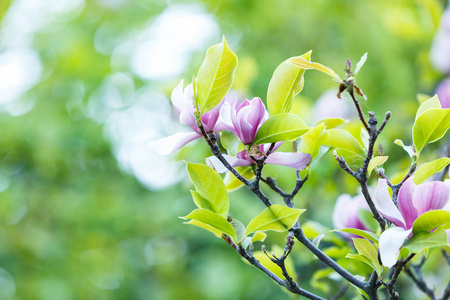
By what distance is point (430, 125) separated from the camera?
0.41m

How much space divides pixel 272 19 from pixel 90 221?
1.03 meters

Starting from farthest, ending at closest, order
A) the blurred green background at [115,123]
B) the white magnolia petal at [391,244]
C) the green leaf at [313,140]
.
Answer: the blurred green background at [115,123]
the green leaf at [313,140]
the white magnolia petal at [391,244]

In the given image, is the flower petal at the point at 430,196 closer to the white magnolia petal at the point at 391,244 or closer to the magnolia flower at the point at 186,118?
the white magnolia petal at the point at 391,244

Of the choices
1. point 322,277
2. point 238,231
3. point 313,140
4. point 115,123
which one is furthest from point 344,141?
point 115,123

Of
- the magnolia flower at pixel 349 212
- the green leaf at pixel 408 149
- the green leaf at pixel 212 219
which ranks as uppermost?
the green leaf at pixel 408 149

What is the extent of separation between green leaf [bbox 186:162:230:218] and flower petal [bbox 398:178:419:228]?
0.50ft

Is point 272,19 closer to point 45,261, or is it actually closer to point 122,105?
point 122,105

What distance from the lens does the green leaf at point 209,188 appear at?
42cm

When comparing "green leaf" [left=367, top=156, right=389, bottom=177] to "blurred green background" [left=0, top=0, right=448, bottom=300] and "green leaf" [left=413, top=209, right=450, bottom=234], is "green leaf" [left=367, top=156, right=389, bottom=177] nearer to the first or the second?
"green leaf" [left=413, top=209, right=450, bottom=234]

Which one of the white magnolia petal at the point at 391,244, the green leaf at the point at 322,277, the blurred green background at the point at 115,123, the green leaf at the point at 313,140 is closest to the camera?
the white magnolia petal at the point at 391,244

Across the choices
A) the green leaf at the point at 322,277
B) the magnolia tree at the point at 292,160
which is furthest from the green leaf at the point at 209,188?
the green leaf at the point at 322,277

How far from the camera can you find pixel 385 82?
4.74 feet

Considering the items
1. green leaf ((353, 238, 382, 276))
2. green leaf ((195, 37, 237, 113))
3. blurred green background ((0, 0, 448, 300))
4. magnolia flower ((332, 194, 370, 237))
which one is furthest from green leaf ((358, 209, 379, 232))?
blurred green background ((0, 0, 448, 300))

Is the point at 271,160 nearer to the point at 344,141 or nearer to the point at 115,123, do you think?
the point at 344,141
